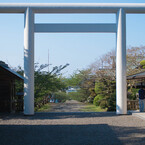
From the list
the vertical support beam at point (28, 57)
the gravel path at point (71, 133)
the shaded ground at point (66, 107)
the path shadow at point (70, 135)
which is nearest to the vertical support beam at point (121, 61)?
the gravel path at point (71, 133)

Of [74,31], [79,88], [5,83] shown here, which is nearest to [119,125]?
[74,31]

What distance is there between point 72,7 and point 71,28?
Result: 1.00 metres

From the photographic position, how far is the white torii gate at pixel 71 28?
11.6 metres

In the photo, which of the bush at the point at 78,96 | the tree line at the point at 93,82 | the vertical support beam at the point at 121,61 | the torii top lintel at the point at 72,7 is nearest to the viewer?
the torii top lintel at the point at 72,7

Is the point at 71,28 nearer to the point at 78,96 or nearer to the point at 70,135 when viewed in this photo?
the point at 70,135

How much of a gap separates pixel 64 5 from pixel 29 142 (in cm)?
724

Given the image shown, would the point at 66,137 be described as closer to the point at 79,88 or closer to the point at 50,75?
the point at 50,75

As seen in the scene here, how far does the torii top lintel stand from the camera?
11.6 meters

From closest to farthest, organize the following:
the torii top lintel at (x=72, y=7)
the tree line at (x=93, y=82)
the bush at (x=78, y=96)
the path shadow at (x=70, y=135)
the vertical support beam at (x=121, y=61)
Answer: the path shadow at (x=70, y=135) < the torii top lintel at (x=72, y=7) < the vertical support beam at (x=121, y=61) < the tree line at (x=93, y=82) < the bush at (x=78, y=96)

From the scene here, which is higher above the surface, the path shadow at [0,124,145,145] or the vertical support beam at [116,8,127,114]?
the vertical support beam at [116,8,127,114]

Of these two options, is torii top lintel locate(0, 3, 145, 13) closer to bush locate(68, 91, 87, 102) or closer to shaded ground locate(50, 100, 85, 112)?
shaded ground locate(50, 100, 85, 112)

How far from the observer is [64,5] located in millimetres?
11562

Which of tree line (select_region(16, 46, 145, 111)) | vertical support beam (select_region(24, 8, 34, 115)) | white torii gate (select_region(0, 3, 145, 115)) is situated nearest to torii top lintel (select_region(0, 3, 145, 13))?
white torii gate (select_region(0, 3, 145, 115))

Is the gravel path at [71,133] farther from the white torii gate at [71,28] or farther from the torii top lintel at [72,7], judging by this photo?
the torii top lintel at [72,7]
